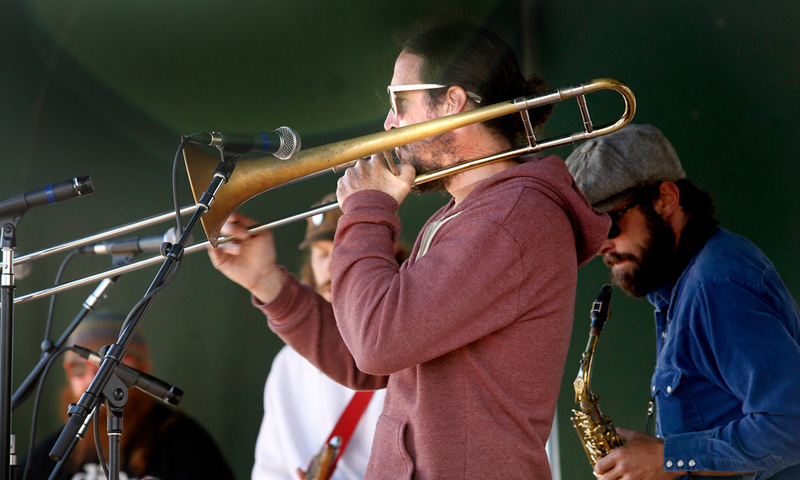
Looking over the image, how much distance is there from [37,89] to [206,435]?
66.0 inches

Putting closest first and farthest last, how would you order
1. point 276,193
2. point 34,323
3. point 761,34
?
point 761,34 < point 34,323 < point 276,193

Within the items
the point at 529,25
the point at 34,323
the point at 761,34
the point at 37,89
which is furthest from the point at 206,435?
the point at 761,34

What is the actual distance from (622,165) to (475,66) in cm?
86

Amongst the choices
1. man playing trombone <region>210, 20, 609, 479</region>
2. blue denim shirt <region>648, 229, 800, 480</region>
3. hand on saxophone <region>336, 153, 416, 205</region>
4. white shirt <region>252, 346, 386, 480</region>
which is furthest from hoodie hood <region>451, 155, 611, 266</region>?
white shirt <region>252, 346, 386, 480</region>

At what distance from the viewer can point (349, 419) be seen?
9.93 ft

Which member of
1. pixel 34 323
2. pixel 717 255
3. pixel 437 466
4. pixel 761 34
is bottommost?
pixel 437 466

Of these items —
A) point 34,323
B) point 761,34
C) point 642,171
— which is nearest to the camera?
point 642,171

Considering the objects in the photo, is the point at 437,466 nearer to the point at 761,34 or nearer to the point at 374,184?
the point at 374,184

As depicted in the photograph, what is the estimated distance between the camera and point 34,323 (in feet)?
Answer: 11.1

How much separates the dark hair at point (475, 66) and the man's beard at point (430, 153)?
0.37 ft

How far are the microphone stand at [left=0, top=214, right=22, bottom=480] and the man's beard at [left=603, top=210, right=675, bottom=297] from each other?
183cm

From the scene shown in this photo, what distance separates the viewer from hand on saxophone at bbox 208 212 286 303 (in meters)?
2.00

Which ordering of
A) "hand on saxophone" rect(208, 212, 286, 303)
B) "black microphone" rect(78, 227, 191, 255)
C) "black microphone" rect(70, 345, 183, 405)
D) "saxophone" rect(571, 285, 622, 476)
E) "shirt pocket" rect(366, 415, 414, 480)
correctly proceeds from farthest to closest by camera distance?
"saxophone" rect(571, 285, 622, 476) → "black microphone" rect(78, 227, 191, 255) → "hand on saxophone" rect(208, 212, 286, 303) → "black microphone" rect(70, 345, 183, 405) → "shirt pocket" rect(366, 415, 414, 480)

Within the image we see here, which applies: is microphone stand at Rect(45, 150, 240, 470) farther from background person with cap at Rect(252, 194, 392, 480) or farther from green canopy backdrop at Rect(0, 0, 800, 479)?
green canopy backdrop at Rect(0, 0, 800, 479)
